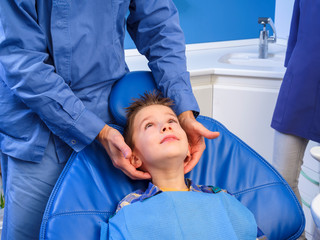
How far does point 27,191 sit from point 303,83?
116 centimetres

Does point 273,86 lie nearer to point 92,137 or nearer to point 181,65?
point 181,65

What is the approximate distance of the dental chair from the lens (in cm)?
112

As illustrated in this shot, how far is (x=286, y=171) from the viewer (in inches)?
73.2

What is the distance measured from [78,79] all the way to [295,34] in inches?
42.8

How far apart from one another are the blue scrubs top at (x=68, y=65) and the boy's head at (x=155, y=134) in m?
0.06

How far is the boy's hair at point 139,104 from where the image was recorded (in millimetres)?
1321

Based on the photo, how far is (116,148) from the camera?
116 cm

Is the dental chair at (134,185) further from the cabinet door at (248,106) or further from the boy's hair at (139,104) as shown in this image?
the cabinet door at (248,106)

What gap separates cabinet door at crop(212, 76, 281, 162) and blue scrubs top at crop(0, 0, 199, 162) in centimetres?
91

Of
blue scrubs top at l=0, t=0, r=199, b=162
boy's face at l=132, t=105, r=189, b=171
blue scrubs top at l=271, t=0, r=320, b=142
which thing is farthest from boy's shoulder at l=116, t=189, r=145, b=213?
blue scrubs top at l=271, t=0, r=320, b=142

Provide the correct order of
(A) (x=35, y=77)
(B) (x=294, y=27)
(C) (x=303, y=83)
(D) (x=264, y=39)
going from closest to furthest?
(A) (x=35, y=77) → (C) (x=303, y=83) → (B) (x=294, y=27) → (D) (x=264, y=39)

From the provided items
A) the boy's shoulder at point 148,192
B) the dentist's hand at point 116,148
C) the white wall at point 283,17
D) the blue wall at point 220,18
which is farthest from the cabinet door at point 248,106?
the dentist's hand at point 116,148

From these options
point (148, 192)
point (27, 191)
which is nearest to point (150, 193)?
point (148, 192)

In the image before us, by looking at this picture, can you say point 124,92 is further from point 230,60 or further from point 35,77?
point 230,60
